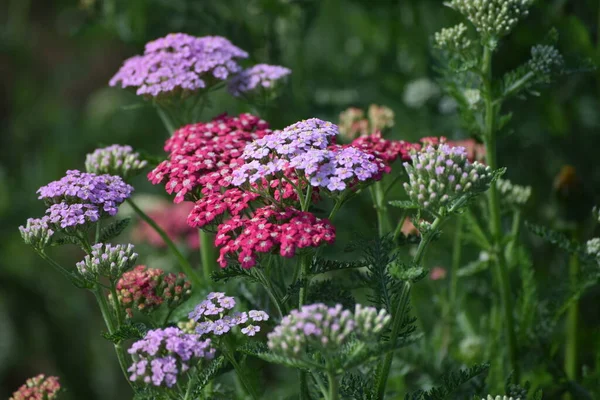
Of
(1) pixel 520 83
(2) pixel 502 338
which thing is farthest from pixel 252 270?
(2) pixel 502 338

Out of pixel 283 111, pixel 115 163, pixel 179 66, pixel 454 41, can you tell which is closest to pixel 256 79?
pixel 179 66

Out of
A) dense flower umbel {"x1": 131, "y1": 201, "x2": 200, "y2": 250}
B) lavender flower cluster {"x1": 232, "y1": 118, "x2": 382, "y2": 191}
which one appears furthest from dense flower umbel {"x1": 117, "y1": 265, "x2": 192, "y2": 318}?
dense flower umbel {"x1": 131, "y1": 201, "x2": 200, "y2": 250}

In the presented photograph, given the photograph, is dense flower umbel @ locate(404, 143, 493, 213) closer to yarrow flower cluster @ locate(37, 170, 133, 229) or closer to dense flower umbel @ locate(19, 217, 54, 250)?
yarrow flower cluster @ locate(37, 170, 133, 229)

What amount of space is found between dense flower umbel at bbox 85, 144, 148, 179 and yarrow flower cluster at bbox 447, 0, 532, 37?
1.21m

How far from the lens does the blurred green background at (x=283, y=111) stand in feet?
11.9

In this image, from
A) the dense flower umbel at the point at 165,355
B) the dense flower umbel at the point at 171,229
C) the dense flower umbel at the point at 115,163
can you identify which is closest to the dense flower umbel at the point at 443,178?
the dense flower umbel at the point at 165,355

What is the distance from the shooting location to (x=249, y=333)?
6.39ft

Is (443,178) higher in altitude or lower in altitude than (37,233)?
higher

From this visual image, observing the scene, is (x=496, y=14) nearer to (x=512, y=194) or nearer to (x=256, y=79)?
(x=512, y=194)

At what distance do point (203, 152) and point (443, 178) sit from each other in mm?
740

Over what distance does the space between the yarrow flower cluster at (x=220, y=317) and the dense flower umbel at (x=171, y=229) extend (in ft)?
6.13

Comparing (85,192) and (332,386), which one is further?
(85,192)

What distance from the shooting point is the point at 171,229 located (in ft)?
13.2

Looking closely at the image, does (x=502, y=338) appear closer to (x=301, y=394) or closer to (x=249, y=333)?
(x=301, y=394)
